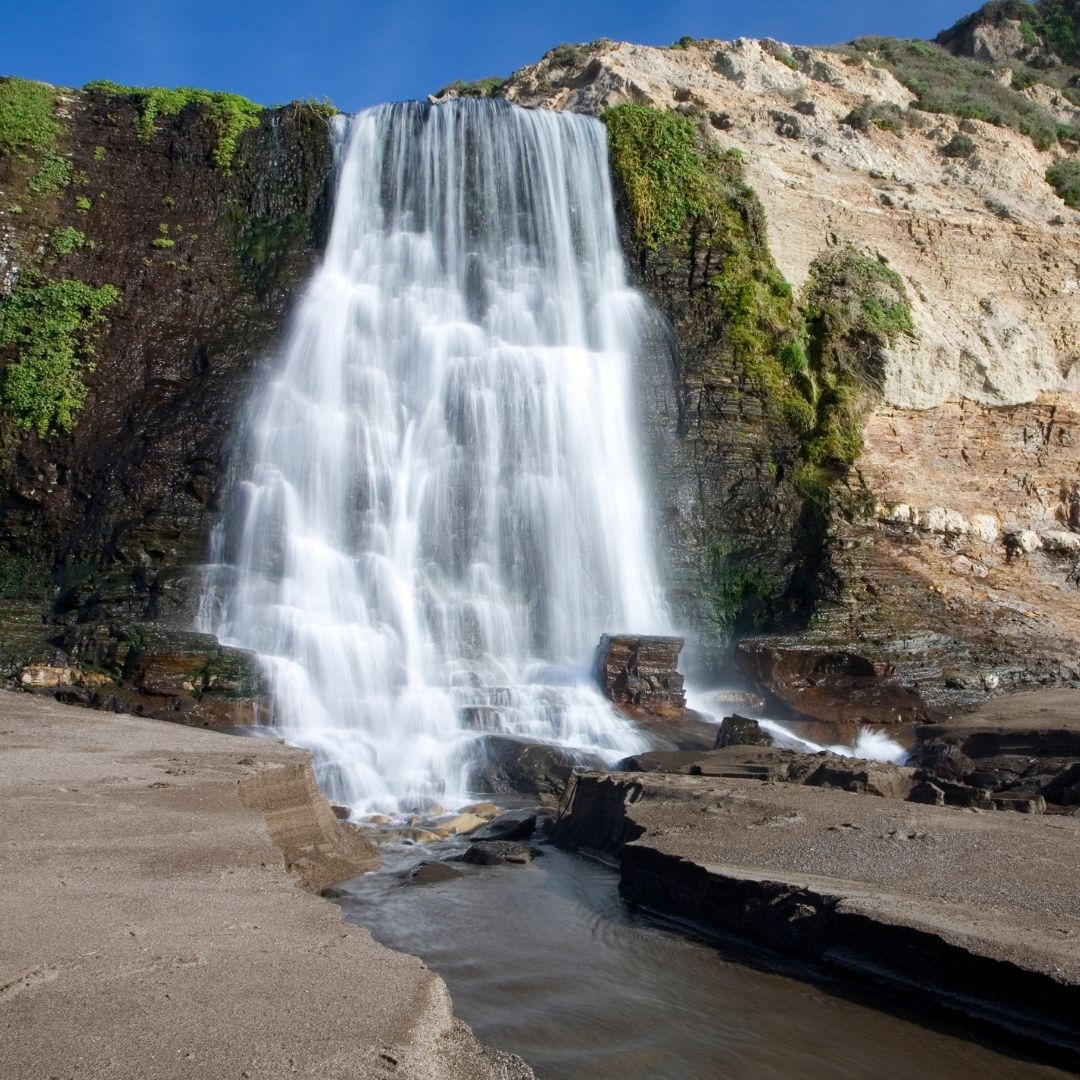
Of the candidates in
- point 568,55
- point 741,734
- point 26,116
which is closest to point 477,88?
point 568,55

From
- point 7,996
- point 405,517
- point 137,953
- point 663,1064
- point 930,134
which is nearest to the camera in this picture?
point 7,996

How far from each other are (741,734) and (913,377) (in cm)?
1264

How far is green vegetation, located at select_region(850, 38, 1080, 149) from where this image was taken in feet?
94.0

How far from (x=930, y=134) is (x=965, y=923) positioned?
2742 centimetres

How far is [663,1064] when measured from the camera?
3842 mm

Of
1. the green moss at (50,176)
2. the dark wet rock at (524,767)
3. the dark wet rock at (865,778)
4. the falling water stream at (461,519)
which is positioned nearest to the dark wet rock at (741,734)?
the falling water stream at (461,519)

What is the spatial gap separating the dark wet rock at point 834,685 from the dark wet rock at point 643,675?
1946mm

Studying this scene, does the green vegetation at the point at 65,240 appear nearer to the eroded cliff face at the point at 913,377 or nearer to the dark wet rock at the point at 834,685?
the eroded cliff face at the point at 913,377

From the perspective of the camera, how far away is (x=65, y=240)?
19750mm

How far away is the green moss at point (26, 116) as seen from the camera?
20375mm

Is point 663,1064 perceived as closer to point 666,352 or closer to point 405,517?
point 405,517

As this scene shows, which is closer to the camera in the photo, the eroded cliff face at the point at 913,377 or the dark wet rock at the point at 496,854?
the dark wet rock at the point at 496,854

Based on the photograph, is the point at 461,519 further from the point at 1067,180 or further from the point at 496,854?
the point at 1067,180

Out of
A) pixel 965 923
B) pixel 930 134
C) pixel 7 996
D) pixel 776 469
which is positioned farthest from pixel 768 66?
pixel 7 996
